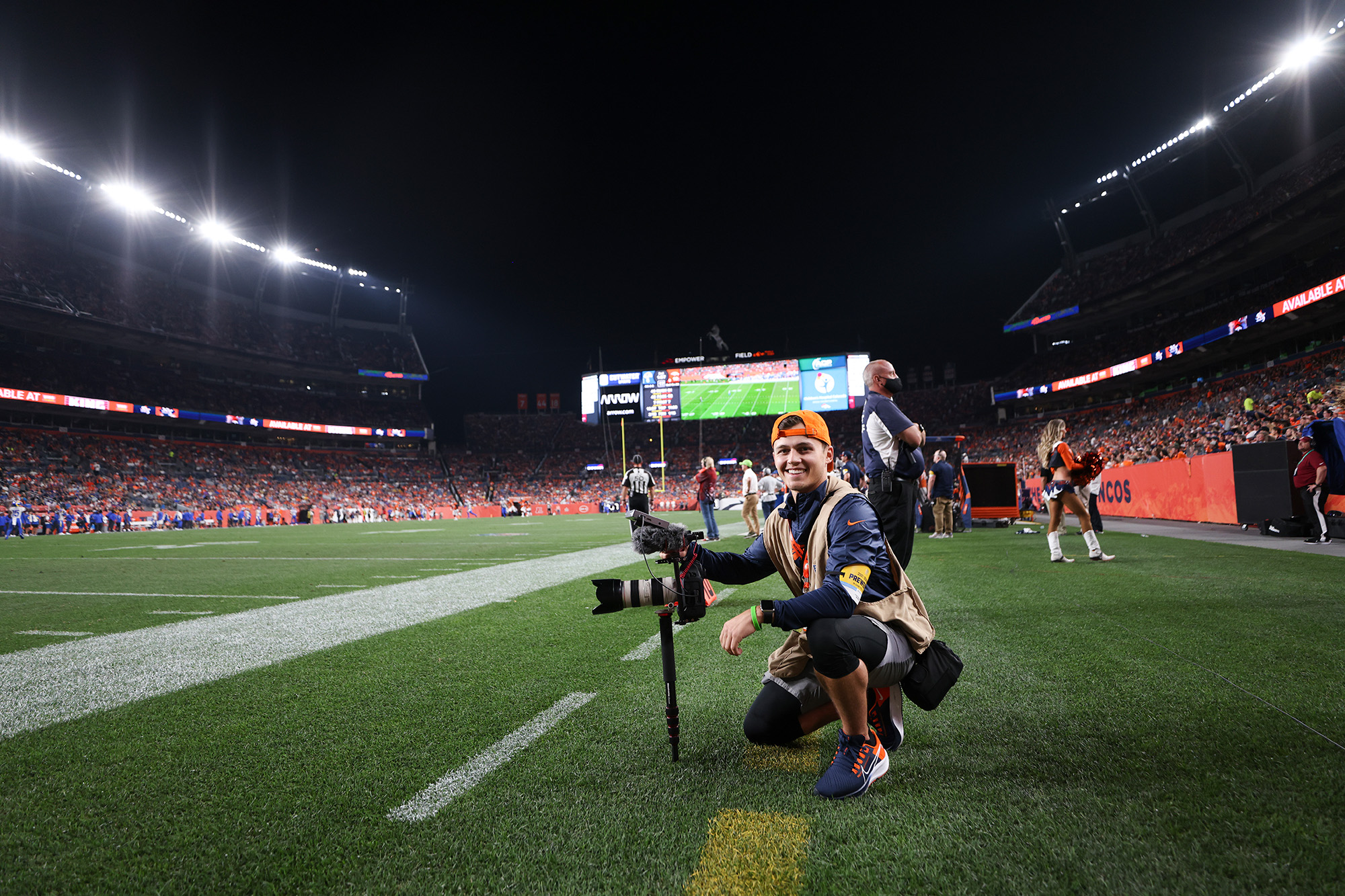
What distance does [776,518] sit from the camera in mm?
2623

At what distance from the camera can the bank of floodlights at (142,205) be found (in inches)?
1248

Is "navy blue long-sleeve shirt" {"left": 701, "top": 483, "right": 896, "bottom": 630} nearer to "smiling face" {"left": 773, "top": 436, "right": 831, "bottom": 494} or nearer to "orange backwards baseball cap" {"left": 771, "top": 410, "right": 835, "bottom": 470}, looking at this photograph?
"smiling face" {"left": 773, "top": 436, "right": 831, "bottom": 494}

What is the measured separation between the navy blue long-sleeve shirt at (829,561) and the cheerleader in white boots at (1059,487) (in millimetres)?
6123

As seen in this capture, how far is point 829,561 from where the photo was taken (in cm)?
214

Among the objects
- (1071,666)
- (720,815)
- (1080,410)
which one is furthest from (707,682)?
(1080,410)

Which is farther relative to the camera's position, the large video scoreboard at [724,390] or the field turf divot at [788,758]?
the large video scoreboard at [724,390]

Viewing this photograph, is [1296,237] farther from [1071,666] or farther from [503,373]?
[503,373]

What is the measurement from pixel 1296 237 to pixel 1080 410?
14763 mm

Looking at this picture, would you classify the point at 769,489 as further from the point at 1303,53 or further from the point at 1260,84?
the point at 1260,84

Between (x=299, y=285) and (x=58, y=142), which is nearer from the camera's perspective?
(x=58, y=142)

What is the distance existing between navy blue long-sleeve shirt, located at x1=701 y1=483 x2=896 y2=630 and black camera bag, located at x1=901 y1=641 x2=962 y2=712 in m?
0.32

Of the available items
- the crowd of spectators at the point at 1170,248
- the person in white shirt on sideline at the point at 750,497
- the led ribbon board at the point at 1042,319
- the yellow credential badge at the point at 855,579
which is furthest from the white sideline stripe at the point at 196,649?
the led ribbon board at the point at 1042,319

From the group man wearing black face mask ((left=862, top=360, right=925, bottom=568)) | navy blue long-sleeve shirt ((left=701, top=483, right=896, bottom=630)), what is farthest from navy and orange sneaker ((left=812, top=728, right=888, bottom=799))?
man wearing black face mask ((left=862, top=360, right=925, bottom=568))

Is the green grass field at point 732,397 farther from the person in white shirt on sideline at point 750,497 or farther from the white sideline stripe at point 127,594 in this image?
the white sideline stripe at point 127,594
